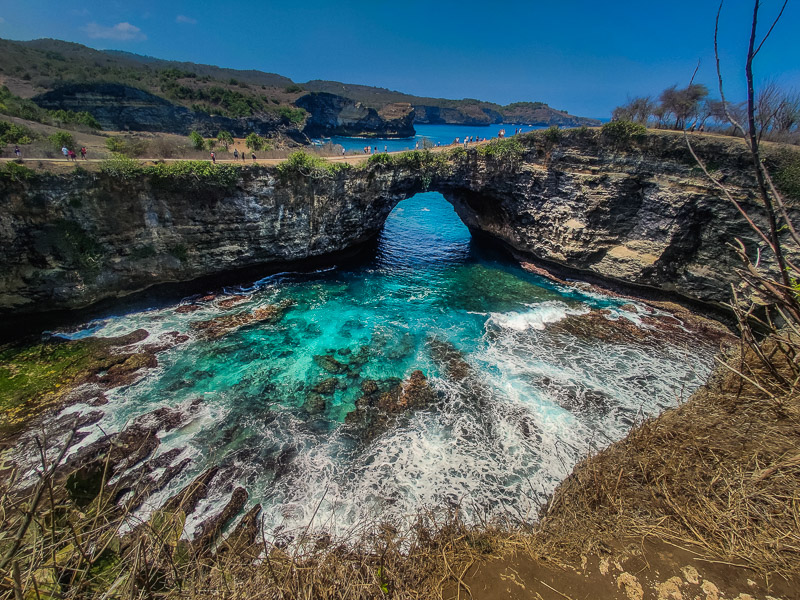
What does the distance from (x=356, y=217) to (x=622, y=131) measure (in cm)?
1913

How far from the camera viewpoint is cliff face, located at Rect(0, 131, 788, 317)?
1811 cm

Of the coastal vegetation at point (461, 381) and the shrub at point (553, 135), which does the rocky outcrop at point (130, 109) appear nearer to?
the coastal vegetation at point (461, 381)

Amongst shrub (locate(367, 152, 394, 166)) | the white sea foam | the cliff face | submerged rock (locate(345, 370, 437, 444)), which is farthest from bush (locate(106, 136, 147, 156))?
the white sea foam

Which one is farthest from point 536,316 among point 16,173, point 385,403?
point 16,173

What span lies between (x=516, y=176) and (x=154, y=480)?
28.5m

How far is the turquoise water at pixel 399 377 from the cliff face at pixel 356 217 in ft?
8.97

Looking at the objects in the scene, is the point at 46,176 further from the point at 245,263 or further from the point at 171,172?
the point at 245,263

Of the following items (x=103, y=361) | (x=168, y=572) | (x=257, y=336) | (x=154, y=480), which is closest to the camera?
(x=168, y=572)

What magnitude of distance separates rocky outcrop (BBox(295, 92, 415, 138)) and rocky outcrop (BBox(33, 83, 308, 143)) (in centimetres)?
3045

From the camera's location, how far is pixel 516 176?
27609 millimetres

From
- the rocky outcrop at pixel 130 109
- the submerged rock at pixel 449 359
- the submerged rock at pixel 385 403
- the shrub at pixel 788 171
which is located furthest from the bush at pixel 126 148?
the rocky outcrop at pixel 130 109

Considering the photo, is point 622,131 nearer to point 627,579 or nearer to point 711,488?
point 711,488

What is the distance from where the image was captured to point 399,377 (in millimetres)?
16828

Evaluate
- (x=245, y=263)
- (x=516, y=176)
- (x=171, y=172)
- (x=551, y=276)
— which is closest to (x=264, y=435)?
(x=245, y=263)
